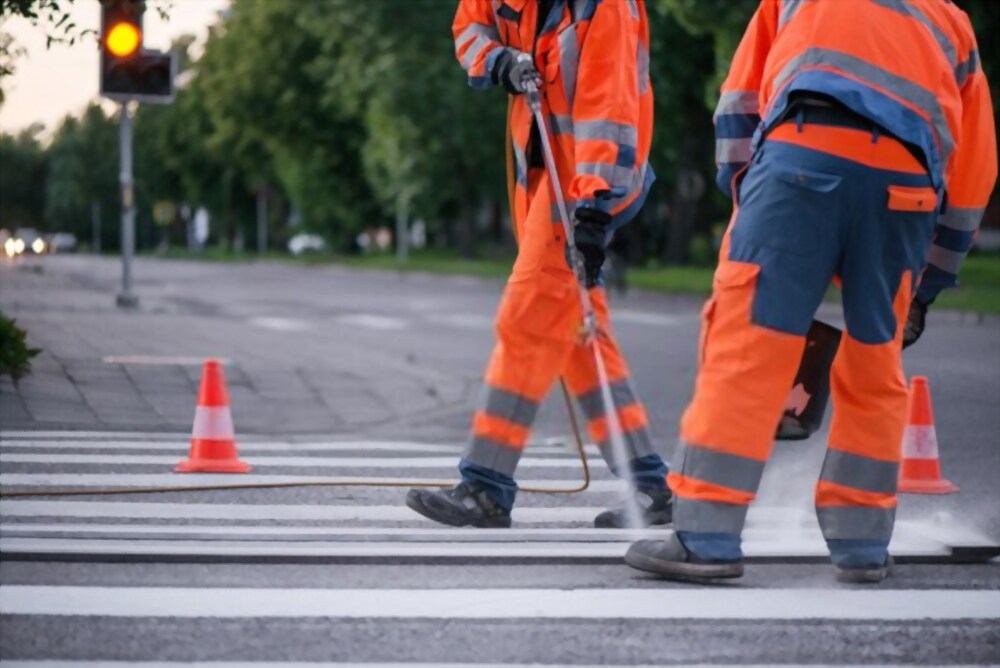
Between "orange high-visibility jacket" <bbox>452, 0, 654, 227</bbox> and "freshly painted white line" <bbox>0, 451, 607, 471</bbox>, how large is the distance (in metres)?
2.32

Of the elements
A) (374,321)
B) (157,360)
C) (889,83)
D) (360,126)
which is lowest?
(374,321)

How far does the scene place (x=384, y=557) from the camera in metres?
5.50

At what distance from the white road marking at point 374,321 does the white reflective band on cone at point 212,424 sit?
1343cm

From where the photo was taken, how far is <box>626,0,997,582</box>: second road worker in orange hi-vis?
5.11 m

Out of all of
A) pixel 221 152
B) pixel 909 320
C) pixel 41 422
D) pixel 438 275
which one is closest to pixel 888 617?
pixel 909 320

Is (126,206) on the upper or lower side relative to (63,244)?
upper

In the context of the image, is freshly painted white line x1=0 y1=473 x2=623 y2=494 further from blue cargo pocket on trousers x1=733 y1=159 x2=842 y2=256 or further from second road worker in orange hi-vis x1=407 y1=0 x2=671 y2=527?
blue cargo pocket on trousers x1=733 y1=159 x2=842 y2=256

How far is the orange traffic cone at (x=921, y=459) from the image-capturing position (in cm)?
812

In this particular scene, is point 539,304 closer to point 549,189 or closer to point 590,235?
point 590,235

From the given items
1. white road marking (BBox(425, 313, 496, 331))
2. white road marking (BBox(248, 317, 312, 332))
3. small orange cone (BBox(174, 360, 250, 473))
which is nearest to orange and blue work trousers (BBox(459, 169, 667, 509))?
small orange cone (BBox(174, 360, 250, 473))

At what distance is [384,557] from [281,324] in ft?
57.8

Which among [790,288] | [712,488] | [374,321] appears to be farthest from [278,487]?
[374,321]

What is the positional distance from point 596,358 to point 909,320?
1194 millimetres

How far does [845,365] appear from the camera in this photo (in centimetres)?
533
